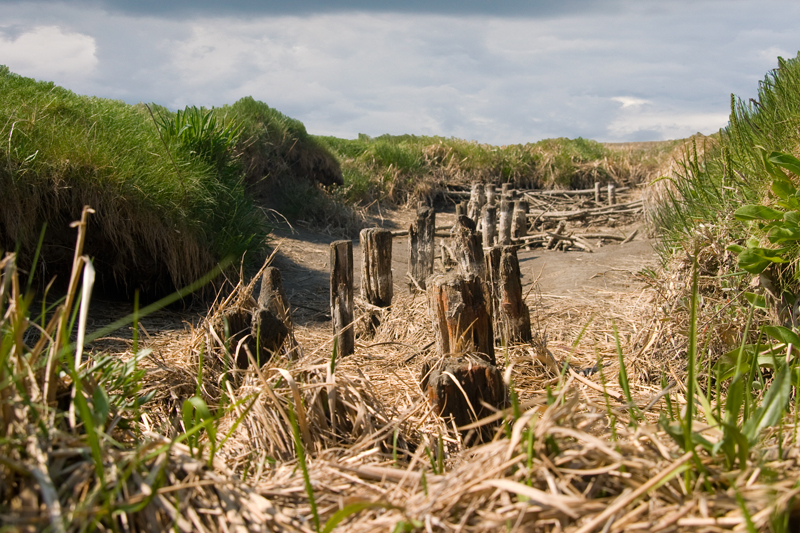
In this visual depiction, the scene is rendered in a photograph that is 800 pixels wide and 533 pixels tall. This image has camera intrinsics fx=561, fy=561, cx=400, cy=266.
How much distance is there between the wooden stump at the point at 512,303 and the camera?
3.49 metres

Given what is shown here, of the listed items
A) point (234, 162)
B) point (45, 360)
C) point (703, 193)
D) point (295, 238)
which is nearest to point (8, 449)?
point (45, 360)

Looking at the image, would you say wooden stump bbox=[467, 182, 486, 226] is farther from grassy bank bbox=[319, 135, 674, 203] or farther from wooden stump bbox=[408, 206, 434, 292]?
wooden stump bbox=[408, 206, 434, 292]

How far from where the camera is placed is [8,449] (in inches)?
41.7

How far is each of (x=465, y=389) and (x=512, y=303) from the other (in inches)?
62.1

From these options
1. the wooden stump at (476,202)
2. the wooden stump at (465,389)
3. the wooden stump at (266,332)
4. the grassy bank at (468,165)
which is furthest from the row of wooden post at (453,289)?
the grassy bank at (468,165)

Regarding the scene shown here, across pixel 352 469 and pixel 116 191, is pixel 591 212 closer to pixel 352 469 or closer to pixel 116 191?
pixel 116 191

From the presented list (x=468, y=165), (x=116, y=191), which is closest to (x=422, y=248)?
(x=116, y=191)

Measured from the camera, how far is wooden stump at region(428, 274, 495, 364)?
2.49m

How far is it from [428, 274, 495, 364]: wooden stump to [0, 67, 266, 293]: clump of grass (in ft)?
10.4

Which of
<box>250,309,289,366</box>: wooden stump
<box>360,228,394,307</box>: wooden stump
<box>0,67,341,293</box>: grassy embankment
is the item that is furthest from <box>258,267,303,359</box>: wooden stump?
<box>0,67,341,293</box>: grassy embankment

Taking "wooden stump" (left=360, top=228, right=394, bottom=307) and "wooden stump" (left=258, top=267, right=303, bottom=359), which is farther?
"wooden stump" (left=360, top=228, right=394, bottom=307)

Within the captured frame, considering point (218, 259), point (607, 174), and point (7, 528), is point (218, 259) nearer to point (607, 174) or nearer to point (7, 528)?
point (7, 528)

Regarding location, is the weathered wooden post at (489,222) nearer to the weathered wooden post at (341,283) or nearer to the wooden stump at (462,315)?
the weathered wooden post at (341,283)

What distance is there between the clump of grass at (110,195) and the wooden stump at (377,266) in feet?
5.76
